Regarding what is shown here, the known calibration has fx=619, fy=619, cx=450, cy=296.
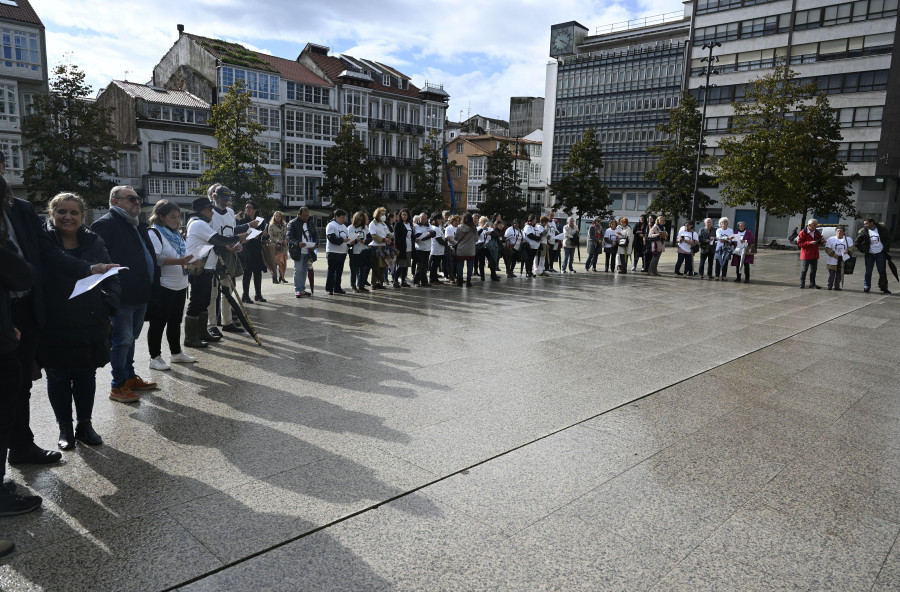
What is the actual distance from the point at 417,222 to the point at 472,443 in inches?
423

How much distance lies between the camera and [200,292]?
302 inches

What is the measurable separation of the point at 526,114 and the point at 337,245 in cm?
8609

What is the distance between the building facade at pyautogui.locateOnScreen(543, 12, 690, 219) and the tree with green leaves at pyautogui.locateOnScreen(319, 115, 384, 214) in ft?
102

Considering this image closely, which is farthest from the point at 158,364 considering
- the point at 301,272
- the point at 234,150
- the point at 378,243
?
the point at 234,150

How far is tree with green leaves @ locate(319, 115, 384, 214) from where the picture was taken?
44.8 metres

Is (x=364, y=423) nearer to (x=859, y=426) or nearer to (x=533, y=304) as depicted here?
(x=859, y=426)

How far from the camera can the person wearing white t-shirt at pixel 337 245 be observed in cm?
1288

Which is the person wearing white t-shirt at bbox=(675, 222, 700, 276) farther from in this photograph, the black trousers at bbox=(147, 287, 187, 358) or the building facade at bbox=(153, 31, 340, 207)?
the building facade at bbox=(153, 31, 340, 207)

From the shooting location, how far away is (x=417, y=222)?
49.6 ft

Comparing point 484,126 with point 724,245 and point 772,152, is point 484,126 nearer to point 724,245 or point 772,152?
point 772,152

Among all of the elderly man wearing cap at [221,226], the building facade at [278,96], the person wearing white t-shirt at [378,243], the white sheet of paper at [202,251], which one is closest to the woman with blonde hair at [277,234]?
the person wearing white t-shirt at [378,243]

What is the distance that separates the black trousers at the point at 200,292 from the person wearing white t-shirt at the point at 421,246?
735 centimetres

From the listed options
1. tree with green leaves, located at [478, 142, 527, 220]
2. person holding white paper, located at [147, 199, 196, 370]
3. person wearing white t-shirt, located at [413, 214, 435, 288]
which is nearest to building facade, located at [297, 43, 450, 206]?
tree with green leaves, located at [478, 142, 527, 220]

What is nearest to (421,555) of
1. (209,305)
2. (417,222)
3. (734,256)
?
(209,305)
